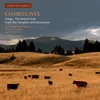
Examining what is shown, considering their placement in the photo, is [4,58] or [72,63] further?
[4,58]

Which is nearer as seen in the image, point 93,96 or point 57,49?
point 93,96

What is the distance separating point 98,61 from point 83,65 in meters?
8.12

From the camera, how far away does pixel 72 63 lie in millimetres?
106250

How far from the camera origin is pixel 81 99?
18.0 meters

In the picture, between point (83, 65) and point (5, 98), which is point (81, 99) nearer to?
point (5, 98)

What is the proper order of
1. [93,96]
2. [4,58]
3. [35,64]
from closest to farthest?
[93,96] → [35,64] → [4,58]

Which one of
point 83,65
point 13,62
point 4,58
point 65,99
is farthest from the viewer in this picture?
point 4,58

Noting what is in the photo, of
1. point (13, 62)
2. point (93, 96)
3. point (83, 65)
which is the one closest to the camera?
point (93, 96)

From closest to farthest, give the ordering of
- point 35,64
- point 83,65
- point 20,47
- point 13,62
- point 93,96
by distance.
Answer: point 93,96 → point 83,65 → point 35,64 → point 13,62 → point 20,47

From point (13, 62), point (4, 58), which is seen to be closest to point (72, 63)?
point (13, 62)

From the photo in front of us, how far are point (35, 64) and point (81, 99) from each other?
321 feet

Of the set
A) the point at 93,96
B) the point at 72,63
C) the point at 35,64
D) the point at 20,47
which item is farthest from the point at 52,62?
the point at 93,96

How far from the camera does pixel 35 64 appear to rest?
11556cm

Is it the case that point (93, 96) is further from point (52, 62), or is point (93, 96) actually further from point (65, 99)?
point (52, 62)
